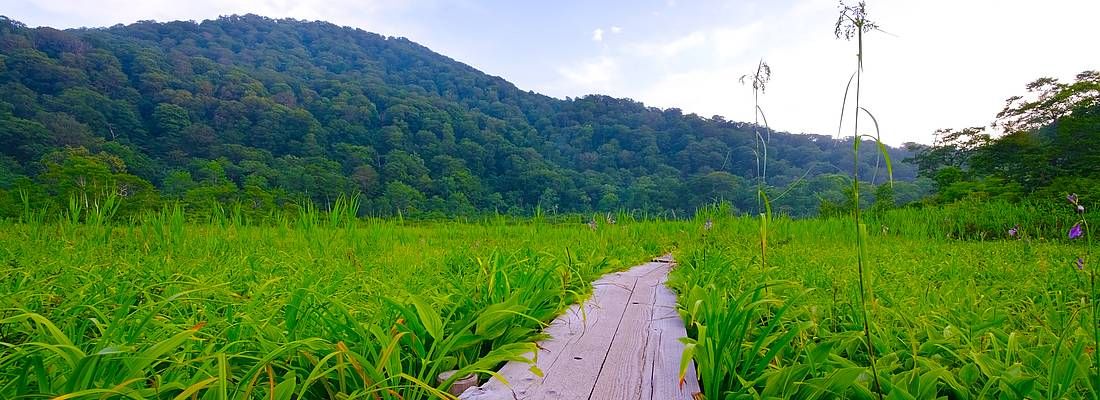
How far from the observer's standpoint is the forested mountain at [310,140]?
27266 millimetres

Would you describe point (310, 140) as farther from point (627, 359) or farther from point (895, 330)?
point (895, 330)

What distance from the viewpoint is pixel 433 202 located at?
1312 inches

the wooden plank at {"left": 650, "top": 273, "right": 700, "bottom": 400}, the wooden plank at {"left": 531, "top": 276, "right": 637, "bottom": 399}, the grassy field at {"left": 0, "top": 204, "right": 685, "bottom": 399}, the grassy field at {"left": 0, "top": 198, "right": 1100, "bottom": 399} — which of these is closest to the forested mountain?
the grassy field at {"left": 0, "top": 204, "right": 685, "bottom": 399}

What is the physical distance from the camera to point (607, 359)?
1.44 meters

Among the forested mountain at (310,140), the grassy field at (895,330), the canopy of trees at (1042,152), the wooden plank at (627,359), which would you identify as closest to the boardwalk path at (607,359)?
the wooden plank at (627,359)

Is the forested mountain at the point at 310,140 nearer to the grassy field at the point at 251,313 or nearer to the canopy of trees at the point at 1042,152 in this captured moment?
the canopy of trees at the point at 1042,152

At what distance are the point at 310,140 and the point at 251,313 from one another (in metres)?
42.6

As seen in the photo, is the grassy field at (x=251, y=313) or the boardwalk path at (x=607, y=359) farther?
the boardwalk path at (x=607, y=359)

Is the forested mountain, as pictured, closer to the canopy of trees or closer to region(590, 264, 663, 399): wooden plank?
the canopy of trees

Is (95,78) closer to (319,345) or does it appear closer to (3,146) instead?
(3,146)

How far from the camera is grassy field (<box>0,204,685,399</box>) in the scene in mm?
995

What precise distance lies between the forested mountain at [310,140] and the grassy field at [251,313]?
15.2 m

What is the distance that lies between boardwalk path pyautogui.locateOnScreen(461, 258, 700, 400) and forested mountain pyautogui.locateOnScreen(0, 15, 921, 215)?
59.8 ft

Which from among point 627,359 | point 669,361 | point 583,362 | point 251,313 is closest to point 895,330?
point 669,361
